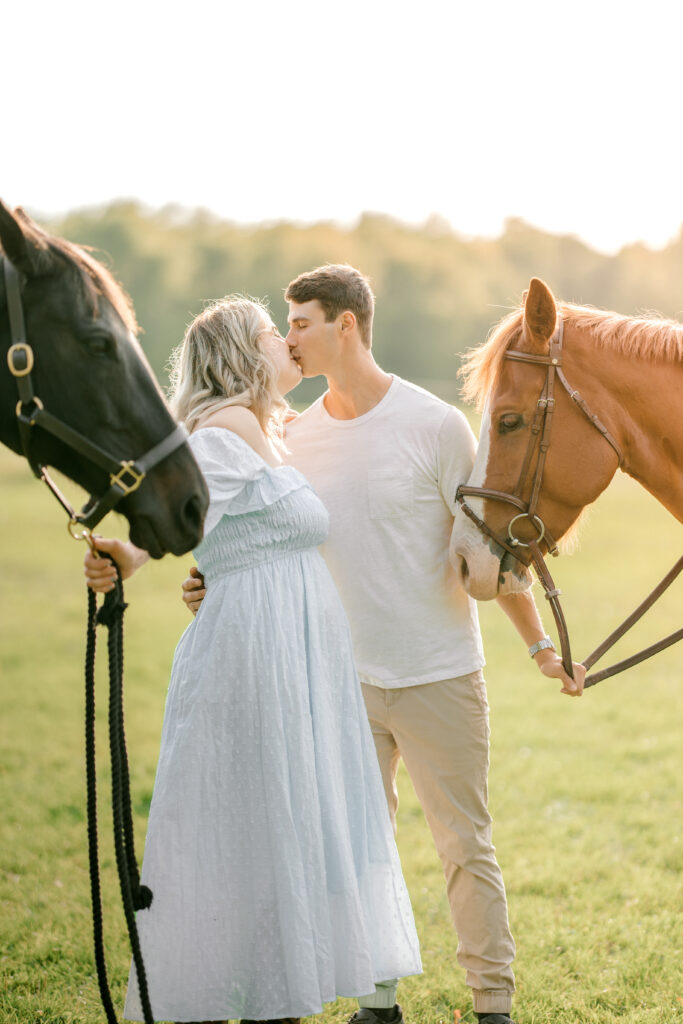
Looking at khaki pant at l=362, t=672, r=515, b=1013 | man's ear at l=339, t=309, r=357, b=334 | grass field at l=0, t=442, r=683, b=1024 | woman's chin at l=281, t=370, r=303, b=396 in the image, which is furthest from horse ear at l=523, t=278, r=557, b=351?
khaki pant at l=362, t=672, r=515, b=1013

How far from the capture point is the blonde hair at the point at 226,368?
9.36ft

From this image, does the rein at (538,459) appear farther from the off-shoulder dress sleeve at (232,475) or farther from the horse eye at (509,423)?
the off-shoulder dress sleeve at (232,475)

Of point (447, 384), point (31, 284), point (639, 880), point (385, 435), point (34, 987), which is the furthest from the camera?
point (447, 384)

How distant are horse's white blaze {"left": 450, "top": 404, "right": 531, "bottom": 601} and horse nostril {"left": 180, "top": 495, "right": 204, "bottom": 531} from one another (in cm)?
102

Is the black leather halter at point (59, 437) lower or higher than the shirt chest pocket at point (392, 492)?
higher

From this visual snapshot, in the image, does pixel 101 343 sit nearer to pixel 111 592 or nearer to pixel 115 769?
pixel 111 592

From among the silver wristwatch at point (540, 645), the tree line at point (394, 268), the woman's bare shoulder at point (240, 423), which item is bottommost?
the tree line at point (394, 268)

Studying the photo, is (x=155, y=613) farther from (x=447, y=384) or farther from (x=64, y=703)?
(x=447, y=384)

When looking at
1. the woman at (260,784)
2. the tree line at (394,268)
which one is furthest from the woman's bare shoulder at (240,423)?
the tree line at (394,268)

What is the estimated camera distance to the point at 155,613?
14.6m

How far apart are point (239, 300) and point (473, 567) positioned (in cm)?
119

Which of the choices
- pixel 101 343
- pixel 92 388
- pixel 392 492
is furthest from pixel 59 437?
pixel 392 492

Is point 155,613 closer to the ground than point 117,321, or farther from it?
closer to the ground

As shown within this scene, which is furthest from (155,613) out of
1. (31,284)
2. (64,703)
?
(31,284)
